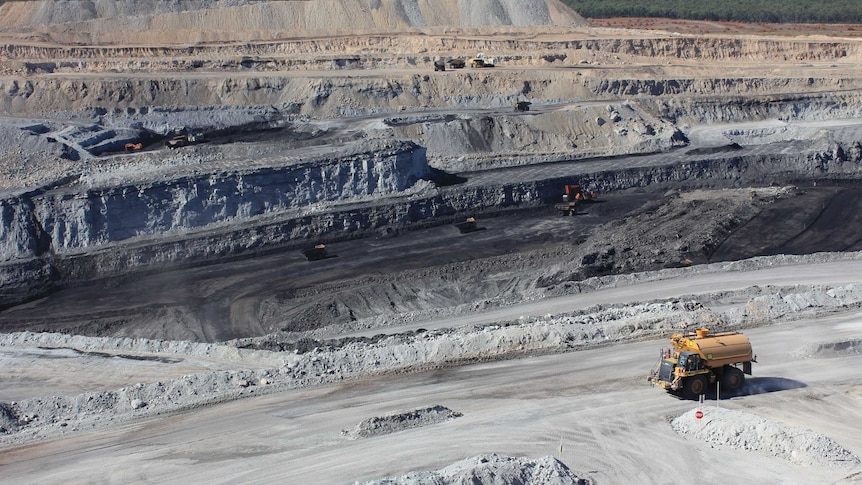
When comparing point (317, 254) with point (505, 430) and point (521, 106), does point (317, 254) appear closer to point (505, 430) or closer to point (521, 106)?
point (505, 430)

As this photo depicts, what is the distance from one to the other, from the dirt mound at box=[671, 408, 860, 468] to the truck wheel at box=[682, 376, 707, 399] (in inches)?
30.2

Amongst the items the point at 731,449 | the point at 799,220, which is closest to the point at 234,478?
the point at 731,449

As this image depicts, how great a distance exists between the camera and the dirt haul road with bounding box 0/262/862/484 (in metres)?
17.0

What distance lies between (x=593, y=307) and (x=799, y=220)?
1521 centimetres

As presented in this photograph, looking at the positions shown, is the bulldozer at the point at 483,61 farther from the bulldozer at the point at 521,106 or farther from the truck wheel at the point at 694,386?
the truck wheel at the point at 694,386

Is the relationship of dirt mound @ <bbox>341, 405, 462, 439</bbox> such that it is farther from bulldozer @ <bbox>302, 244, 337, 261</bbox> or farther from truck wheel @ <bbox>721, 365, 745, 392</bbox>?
bulldozer @ <bbox>302, 244, 337, 261</bbox>

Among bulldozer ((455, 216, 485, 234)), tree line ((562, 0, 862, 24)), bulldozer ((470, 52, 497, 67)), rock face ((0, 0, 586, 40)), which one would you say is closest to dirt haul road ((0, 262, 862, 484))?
bulldozer ((455, 216, 485, 234))

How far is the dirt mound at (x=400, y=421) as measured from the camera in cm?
1825

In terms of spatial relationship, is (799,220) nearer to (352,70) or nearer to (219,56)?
(352,70)

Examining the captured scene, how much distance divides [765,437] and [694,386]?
85.5 inches

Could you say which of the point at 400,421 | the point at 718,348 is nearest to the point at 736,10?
the point at 718,348

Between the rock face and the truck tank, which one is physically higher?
the rock face

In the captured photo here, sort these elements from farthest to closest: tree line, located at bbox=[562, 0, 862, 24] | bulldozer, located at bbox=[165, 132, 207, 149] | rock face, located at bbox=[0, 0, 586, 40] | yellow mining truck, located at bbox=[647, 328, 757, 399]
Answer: tree line, located at bbox=[562, 0, 862, 24] < rock face, located at bbox=[0, 0, 586, 40] < bulldozer, located at bbox=[165, 132, 207, 149] < yellow mining truck, located at bbox=[647, 328, 757, 399]

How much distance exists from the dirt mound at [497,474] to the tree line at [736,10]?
8590cm
